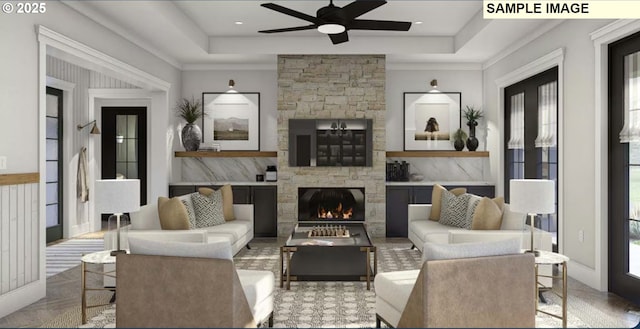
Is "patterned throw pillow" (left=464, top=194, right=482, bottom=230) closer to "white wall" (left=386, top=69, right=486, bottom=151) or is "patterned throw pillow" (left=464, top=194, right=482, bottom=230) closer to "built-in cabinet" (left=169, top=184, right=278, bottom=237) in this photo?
"white wall" (left=386, top=69, right=486, bottom=151)

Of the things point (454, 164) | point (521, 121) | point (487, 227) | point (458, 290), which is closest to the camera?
point (458, 290)

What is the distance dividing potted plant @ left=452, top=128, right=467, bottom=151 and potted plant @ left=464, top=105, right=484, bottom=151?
90 millimetres

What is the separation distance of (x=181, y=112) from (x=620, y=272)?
639 cm

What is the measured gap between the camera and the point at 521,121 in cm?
707

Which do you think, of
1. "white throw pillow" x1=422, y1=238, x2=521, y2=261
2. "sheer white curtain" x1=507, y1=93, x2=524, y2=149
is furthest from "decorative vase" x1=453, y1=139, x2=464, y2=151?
"white throw pillow" x1=422, y1=238, x2=521, y2=261

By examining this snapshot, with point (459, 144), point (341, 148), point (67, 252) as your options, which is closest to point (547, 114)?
point (459, 144)

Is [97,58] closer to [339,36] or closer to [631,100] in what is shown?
[339,36]

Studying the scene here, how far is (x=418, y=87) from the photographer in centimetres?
850

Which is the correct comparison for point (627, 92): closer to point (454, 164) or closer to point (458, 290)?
point (458, 290)

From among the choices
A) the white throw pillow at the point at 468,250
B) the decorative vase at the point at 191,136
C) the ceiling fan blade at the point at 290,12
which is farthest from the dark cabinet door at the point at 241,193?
the white throw pillow at the point at 468,250

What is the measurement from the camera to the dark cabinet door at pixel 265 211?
7.98 m

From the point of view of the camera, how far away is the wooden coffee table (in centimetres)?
488

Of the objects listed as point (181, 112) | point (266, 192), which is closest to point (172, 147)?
point (181, 112)

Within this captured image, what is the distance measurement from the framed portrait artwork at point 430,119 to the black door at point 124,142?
4.41 meters
